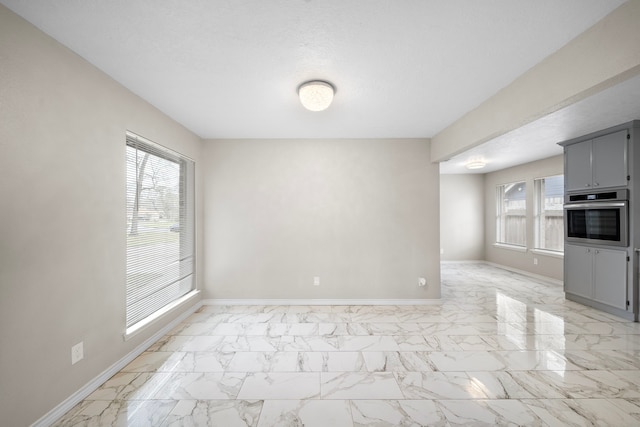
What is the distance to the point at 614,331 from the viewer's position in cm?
314

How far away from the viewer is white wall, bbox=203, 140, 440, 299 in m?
4.13

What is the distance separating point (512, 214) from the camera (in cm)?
668

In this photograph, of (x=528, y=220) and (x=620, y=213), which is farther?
(x=528, y=220)

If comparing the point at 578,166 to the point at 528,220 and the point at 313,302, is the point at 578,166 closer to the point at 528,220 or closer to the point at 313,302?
the point at 528,220

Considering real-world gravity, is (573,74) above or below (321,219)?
above

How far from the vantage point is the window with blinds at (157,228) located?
2.67 metres

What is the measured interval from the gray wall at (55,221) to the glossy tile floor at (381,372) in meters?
0.43

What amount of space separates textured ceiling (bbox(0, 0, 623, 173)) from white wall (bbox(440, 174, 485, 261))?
5.20m

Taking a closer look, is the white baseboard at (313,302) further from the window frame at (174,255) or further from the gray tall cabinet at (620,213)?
the gray tall cabinet at (620,213)

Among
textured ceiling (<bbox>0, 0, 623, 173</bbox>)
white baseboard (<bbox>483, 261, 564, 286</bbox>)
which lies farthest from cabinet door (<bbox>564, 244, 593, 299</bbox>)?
textured ceiling (<bbox>0, 0, 623, 173</bbox>)

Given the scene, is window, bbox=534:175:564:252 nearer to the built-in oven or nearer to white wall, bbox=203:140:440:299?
the built-in oven

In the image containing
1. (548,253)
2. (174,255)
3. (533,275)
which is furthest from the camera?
(533,275)

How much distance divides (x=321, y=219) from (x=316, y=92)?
2.19m

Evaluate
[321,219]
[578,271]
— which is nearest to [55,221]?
[321,219]
